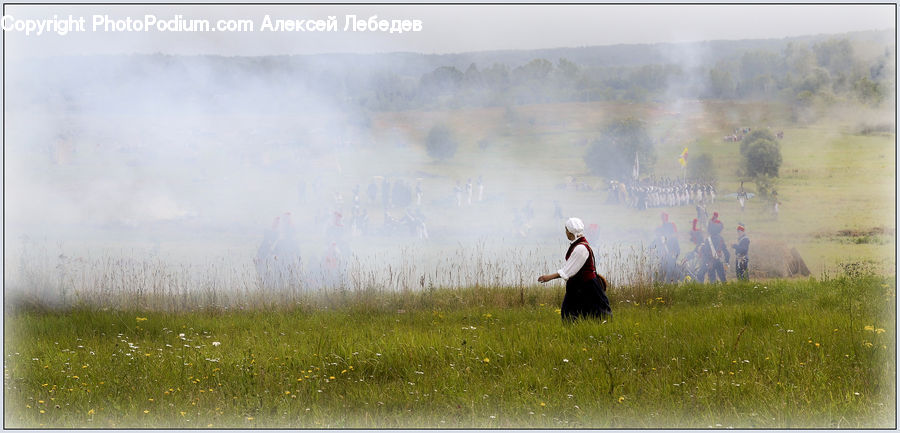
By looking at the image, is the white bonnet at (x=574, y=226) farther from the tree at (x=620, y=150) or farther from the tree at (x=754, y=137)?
the tree at (x=754, y=137)

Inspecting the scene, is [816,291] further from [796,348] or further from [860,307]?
[796,348]

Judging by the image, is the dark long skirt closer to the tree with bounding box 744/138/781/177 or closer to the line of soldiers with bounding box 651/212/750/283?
the line of soldiers with bounding box 651/212/750/283

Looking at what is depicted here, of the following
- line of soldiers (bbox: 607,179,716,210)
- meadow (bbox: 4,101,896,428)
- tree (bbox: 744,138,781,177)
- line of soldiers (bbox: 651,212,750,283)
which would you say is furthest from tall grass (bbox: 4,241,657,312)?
tree (bbox: 744,138,781,177)

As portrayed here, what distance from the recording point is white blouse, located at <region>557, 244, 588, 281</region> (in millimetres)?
8250

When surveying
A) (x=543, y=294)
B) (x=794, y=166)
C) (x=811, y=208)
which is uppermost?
(x=794, y=166)

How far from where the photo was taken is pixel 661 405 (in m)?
5.86

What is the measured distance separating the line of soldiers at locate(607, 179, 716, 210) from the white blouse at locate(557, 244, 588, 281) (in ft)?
64.0

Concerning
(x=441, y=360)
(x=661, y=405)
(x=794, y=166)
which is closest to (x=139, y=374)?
(x=441, y=360)

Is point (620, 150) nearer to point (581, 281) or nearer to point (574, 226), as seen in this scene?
point (581, 281)

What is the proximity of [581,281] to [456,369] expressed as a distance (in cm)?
224

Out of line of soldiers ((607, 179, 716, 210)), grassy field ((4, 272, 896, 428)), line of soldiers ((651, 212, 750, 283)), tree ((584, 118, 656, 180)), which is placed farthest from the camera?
tree ((584, 118, 656, 180))

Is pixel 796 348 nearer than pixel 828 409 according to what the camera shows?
No

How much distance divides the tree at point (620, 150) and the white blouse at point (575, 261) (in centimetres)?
2122

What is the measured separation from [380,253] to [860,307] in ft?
25.9
